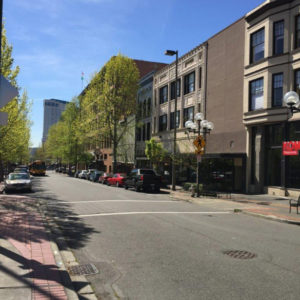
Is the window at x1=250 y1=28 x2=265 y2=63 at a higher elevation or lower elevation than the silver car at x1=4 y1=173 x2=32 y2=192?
higher

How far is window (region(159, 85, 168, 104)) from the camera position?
123 feet

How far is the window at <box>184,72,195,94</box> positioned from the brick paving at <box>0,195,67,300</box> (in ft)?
74.3

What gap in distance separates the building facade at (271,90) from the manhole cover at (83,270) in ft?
54.9

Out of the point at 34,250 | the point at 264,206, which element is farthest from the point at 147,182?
the point at 34,250

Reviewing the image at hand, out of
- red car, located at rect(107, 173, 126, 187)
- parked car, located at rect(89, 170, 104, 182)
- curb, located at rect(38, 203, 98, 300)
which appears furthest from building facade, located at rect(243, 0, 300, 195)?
parked car, located at rect(89, 170, 104, 182)

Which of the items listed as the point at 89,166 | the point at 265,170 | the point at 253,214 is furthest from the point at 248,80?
the point at 89,166

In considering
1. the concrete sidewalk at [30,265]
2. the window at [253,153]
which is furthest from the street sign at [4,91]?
the window at [253,153]

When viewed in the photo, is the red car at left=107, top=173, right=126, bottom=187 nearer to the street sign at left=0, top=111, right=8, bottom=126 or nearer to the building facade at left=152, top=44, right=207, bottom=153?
the building facade at left=152, top=44, right=207, bottom=153

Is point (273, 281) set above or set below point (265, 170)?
below

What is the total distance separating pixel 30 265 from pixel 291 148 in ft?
58.0

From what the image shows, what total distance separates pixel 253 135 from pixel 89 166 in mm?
50042

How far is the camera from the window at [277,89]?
21.1 metres

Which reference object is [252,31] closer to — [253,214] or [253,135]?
[253,135]

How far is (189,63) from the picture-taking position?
32281 millimetres
